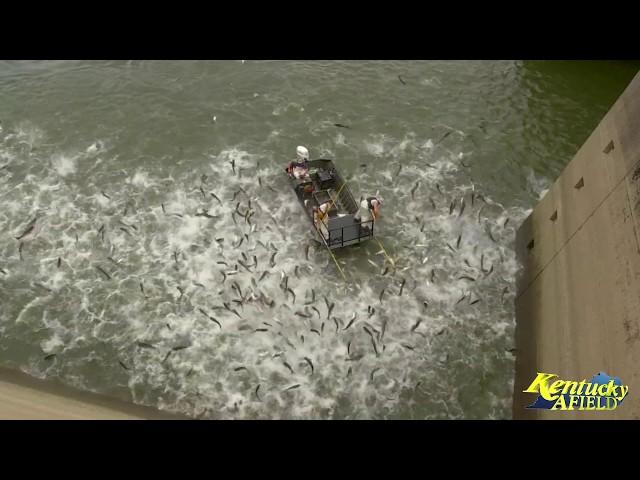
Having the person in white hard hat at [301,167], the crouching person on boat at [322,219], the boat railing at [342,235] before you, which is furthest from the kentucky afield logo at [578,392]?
the person in white hard hat at [301,167]

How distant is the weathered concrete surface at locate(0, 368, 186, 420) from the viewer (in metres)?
15.2

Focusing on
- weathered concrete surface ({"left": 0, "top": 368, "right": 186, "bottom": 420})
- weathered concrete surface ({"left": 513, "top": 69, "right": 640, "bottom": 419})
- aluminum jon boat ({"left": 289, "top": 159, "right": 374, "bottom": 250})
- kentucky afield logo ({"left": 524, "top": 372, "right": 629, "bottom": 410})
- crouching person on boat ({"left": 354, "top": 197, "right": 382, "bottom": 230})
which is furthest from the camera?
aluminum jon boat ({"left": 289, "top": 159, "right": 374, "bottom": 250})

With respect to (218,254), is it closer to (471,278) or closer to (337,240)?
(337,240)

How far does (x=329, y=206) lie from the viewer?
1945cm

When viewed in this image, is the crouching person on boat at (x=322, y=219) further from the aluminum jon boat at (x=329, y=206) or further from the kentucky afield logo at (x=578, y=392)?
the kentucky afield logo at (x=578, y=392)

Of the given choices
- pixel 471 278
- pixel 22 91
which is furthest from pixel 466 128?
pixel 22 91

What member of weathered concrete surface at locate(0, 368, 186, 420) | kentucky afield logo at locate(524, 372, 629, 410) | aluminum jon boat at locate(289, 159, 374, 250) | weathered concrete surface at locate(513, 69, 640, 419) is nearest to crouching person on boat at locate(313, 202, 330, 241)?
aluminum jon boat at locate(289, 159, 374, 250)

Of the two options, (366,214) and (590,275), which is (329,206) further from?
(590,275)

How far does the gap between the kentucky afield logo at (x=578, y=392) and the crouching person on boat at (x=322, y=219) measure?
8.79 metres

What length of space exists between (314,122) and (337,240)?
29.9 feet

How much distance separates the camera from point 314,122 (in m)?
25.6

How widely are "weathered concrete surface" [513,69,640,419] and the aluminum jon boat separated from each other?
6.45 m

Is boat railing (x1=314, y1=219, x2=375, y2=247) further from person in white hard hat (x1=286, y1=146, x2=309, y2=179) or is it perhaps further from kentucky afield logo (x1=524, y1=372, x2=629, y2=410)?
kentucky afield logo (x1=524, y1=372, x2=629, y2=410)

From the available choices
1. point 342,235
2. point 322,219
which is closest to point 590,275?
point 342,235
